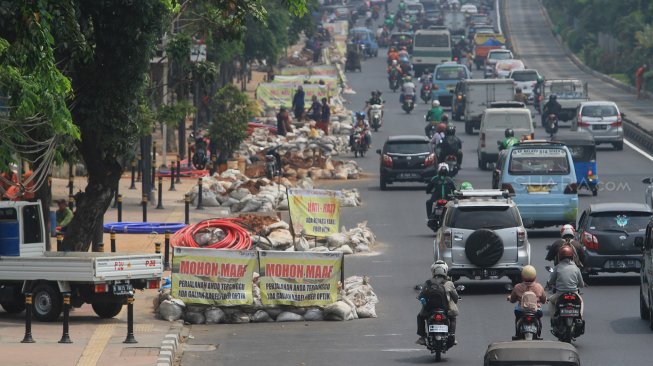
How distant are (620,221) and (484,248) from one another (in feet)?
9.98

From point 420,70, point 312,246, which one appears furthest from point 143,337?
point 420,70

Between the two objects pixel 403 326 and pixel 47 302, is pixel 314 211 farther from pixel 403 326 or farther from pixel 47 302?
pixel 47 302

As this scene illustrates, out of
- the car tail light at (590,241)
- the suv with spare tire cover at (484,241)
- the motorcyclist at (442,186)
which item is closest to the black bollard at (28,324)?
the suv with spare tire cover at (484,241)

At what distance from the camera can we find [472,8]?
13525cm

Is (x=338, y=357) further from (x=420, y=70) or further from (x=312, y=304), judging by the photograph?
(x=420, y=70)

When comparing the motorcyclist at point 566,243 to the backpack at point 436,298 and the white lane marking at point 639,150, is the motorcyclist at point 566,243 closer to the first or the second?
the backpack at point 436,298

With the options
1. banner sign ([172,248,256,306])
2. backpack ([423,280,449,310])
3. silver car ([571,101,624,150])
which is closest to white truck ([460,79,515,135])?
silver car ([571,101,624,150])

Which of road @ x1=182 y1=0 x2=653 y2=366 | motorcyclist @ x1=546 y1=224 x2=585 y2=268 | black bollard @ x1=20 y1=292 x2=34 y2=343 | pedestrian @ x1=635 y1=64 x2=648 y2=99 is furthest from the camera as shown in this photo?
pedestrian @ x1=635 y1=64 x2=648 y2=99

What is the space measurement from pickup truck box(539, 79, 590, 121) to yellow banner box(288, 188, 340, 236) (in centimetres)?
3382

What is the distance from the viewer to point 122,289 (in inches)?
941

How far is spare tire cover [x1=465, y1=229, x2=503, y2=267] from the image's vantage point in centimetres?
2648

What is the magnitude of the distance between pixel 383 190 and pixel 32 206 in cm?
2247

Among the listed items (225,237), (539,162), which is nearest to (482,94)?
(539,162)

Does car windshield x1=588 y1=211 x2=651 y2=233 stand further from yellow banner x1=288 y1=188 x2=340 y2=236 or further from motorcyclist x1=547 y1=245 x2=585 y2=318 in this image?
yellow banner x1=288 y1=188 x2=340 y2=236
